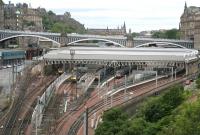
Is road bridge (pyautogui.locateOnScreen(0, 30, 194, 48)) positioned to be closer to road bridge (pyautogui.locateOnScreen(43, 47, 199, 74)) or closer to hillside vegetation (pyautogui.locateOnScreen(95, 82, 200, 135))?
road bridge (pyautogui.locateOnScreen(43, 47, 199, 74))

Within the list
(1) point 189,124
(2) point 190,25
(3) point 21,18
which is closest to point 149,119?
(1) point 189,124

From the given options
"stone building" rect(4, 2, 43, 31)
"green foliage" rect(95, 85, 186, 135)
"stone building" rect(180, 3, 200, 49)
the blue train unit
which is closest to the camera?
"green foliage" rect(95, 85, 186, 135)

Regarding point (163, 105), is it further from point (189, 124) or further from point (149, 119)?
point (189, 124)

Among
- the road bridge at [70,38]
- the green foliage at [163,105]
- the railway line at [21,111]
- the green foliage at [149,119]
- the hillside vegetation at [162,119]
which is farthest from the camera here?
the road bridge at [70,38]

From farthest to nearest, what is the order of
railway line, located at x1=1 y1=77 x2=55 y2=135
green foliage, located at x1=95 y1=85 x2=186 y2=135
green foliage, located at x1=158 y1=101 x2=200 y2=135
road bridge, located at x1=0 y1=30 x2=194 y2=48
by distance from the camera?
road bridge, located at x1=0 y1=30 x2=194 y2=48, railway line, located at x1=1 y1=77 x2=55 y2=135, green foliage, located at x1=95 y1=85 x2=186 y2=135, green foliage, located at x1=158 y1=101 x2=200 y2=135

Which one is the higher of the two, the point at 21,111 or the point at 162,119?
the point at 162,119

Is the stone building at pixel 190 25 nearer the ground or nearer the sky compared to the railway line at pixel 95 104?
nearer the sky

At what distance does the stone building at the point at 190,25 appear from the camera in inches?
4777

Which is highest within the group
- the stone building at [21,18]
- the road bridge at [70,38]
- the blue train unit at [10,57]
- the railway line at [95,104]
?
the stone building at [21,18]

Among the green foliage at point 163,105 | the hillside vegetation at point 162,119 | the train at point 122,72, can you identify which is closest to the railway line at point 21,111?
the hillside vegetation at point 162,119

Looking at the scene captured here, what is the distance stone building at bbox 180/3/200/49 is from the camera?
121 meters

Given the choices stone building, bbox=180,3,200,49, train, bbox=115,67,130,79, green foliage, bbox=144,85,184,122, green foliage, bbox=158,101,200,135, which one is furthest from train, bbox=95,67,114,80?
stone building, bbox=180,3,200,49

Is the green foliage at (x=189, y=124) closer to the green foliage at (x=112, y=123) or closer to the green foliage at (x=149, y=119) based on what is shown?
the green foliage at (x=149, y=119)

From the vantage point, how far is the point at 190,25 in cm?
12975
